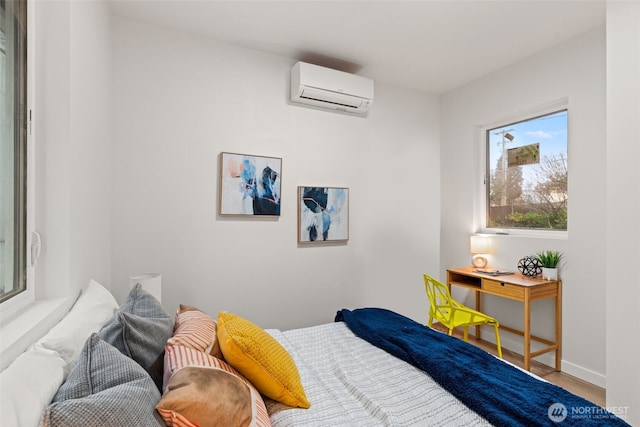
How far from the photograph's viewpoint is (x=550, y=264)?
2.90 metres

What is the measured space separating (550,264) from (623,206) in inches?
38.8

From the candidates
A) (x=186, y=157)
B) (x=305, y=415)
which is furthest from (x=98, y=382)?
(x=186, y=157)

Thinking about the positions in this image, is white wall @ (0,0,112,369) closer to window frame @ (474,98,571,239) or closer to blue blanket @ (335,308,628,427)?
blue blanket @ (335,308,628,427)

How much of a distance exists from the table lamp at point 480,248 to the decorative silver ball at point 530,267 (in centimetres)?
42

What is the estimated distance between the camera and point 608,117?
2.15m

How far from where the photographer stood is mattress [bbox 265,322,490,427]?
130cm

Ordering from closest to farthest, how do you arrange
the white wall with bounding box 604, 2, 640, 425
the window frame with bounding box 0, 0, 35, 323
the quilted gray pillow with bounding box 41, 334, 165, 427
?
the quilted gray pillow with bounding box 41, 334, 165, 427 → the window frame with bounding box 0, 0, 35, 323 → the white wall with bounding box 604, 2, 640, 425

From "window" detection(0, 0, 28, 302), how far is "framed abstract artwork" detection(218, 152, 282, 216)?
148 centimetres

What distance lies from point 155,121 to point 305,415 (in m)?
2.32

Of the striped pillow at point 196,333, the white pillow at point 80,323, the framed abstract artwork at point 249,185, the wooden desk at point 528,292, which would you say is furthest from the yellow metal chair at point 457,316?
the white pillow at point 80,323

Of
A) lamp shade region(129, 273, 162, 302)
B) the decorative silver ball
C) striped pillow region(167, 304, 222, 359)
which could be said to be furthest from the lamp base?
lamp shade region(129, 273, 162, 302)

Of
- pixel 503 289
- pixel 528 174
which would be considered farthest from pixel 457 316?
pixel 528 174

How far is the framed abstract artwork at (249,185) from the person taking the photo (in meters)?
2.80

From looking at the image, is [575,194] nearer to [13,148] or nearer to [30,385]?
[30,385]
